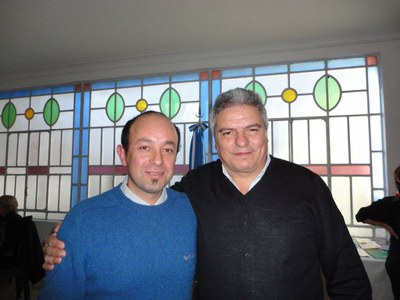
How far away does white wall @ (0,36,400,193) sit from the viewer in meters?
3.60

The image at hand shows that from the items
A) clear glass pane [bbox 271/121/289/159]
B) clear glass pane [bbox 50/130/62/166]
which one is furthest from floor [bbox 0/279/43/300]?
clear glass pane [bbox 271/121/289/159]

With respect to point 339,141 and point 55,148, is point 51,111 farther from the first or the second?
point 339,141

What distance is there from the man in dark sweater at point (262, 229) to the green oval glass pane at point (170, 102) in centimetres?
332

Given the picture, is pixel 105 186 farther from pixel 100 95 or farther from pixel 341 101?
pixel 341 101

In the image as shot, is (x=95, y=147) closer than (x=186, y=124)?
No

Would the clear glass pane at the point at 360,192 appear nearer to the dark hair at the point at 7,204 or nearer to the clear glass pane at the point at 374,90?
the clear glass pane at the point at 374,90

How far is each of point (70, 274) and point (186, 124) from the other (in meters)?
3.62

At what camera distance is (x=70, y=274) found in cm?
92

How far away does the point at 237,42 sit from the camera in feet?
13.3

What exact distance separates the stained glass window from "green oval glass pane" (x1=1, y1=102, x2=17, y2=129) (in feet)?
0.07

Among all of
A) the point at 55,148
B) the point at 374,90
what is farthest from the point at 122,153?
the point at 55,148

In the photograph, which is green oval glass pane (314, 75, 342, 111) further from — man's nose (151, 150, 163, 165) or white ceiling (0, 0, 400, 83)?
man's nose (151, 150, 163, 165)

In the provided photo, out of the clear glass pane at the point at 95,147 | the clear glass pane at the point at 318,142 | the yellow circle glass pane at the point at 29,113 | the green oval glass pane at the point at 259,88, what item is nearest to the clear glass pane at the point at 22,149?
the yellow circle glass pane at the point at 29,113

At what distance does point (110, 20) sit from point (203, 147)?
2.04m
